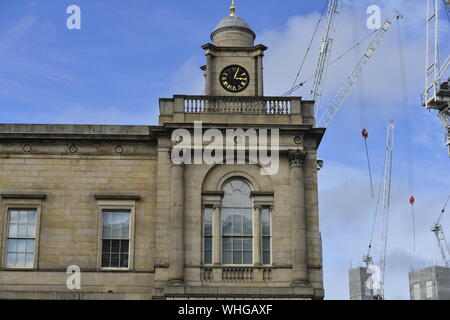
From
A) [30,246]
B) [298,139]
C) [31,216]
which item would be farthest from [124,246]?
[298,139]

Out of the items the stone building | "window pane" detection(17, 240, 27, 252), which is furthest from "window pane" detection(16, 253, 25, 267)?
"window pane" detection(17, 240, 27, 252)

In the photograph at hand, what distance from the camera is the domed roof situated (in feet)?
130

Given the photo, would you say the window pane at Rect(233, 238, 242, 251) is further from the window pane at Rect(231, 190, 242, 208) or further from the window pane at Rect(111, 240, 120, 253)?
the window pane at Rect(111, 240, 120, 253)

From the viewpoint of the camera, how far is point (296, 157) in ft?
110

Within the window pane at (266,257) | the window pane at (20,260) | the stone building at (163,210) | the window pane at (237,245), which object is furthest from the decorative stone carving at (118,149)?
the window pane at (266,257)

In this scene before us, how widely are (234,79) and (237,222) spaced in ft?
25.7

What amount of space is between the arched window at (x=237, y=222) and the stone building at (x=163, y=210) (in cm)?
4

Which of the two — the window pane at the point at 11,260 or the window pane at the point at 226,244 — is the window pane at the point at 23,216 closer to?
the window pane at the point at 11,260

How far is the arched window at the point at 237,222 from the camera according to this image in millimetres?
33031

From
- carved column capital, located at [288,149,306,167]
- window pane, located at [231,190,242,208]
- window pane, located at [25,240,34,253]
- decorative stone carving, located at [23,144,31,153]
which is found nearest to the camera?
window pane, located at [25,240,34,253]

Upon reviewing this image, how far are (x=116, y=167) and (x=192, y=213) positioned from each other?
13.8 feet

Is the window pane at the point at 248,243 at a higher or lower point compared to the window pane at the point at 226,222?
lower

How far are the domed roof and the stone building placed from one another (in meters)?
6.23
